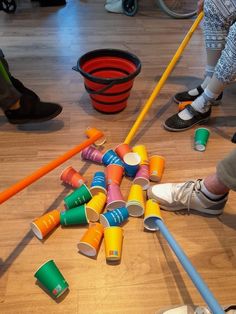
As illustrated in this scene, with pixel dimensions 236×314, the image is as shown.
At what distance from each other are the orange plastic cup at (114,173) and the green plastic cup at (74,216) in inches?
6.7

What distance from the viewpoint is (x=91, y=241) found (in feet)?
3.45

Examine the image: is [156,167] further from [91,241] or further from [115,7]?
[115,7]

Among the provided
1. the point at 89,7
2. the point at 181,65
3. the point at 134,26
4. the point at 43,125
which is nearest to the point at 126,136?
the point at 43,125

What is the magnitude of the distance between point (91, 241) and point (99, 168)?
41cm

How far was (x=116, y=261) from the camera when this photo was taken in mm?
1067

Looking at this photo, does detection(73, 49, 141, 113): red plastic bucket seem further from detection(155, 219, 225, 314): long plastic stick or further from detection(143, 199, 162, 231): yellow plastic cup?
detection(155, 219, 225, 314): long plastic stick

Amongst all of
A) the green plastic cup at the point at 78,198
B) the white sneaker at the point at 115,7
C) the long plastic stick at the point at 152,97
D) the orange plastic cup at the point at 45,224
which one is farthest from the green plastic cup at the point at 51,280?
the white sneaker at the point at 115,7

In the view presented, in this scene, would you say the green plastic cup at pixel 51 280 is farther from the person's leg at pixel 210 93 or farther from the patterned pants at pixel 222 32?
the patterned pants at pixel 222 32

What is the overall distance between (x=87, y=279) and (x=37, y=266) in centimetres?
17

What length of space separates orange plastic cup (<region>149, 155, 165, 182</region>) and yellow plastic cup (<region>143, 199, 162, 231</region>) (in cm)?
17

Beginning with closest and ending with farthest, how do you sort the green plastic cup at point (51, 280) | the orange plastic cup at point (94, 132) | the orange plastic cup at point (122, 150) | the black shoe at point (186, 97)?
the green plastic cup at point (51, 280) < the orange plastic cup at point (122, 150) < the orange plastic cup at point (94, 132) < the black shoe at point (186, 97)

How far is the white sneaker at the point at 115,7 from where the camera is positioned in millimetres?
2916

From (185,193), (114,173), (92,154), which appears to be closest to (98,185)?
(114,173)

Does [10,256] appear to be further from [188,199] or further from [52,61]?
[52,61]
